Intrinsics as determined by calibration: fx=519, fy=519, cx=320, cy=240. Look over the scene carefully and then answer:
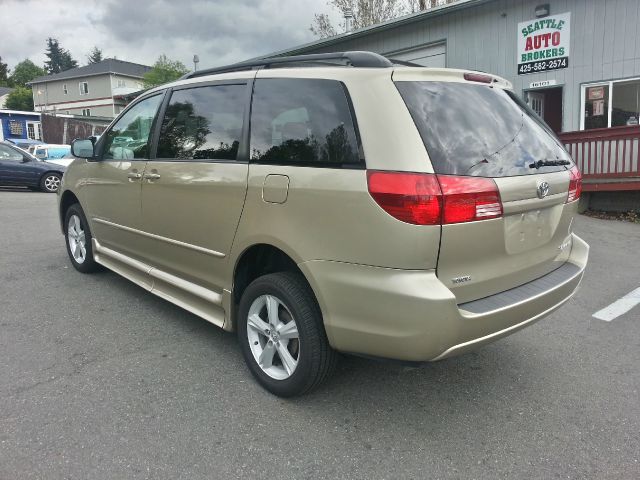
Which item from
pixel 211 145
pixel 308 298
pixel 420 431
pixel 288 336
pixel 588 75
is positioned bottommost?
pixel 420 431

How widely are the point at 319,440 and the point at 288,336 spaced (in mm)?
577

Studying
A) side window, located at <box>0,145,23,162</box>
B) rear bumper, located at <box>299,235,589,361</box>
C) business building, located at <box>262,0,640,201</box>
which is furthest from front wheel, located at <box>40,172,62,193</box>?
rear bumper, located at <box>299,235,589,361</box>

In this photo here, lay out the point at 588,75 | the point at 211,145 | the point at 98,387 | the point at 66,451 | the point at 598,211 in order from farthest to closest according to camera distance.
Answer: the point at 588,75, the point at 598,211, the point at 211,145, the point at 98,387, the point at 66,451

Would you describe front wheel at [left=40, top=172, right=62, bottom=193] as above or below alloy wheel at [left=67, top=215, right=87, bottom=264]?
above

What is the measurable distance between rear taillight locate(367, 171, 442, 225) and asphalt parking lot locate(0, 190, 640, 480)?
116 cm

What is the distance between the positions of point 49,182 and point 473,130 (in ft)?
47.8

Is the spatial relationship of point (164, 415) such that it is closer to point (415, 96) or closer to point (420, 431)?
point (420, 431)

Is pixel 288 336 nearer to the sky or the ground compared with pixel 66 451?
nearer to the sky

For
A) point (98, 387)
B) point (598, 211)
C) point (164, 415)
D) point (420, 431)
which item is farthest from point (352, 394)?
point (598, 211)

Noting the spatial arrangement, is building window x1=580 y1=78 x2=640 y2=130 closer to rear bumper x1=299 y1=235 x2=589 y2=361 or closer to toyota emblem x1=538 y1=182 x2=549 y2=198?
toyota emblem x1=538 y1=182 x2=549 y2=198

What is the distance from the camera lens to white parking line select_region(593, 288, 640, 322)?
449 cm

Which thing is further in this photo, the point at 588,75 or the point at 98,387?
the point at 588,75

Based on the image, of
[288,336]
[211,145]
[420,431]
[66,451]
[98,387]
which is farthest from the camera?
[211,145]

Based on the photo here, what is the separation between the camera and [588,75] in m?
11.4
